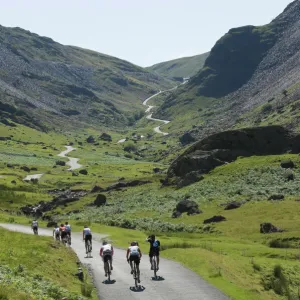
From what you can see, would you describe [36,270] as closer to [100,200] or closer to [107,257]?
[107,257]

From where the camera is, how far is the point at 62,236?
162 feet

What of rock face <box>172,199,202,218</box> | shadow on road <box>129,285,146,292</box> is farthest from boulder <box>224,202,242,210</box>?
shadow on road <box>129,285,146,292</box>

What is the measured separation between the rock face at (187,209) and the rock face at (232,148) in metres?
30.1

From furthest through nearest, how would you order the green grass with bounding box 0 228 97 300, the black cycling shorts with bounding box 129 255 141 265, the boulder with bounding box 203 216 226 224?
the boulder with bounding box 203 216 226 224 → the black cycling shorts with bounding box 129 255 141 265 → the green grass with bounding box 0 228 97 300

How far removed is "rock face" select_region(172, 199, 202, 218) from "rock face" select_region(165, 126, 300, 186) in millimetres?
30106

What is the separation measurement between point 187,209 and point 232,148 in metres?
41.1

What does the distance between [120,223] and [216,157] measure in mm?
41966

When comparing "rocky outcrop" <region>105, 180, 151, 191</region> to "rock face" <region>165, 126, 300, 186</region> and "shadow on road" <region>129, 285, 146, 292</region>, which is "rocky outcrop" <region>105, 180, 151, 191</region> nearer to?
"rock face" <region>165, 126, 300, 186</region>

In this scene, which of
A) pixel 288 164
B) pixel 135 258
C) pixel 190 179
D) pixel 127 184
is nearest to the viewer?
pixel 135 258

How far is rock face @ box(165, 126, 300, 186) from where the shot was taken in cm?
11144

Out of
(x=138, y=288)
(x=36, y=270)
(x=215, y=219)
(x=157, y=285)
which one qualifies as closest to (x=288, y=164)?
(x=215, y=219)

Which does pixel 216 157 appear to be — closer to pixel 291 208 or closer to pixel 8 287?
pixel 291 208

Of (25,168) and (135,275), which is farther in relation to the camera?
(25,168)

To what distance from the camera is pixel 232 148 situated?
115812mm
